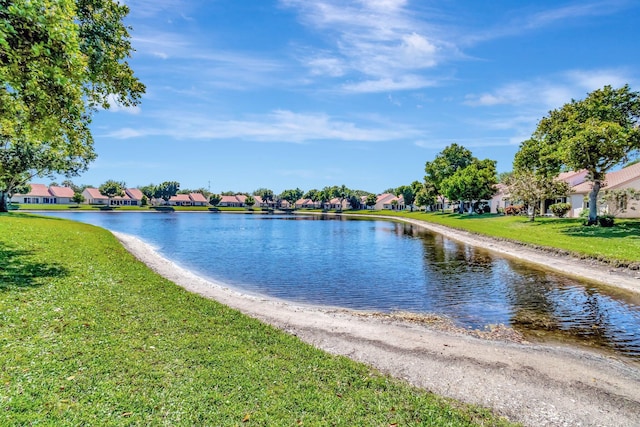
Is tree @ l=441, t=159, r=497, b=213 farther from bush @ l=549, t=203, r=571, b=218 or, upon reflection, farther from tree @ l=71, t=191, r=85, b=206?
tree @ l=71, t=191, r=85, b=206

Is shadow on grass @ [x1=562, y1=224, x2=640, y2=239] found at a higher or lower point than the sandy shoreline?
higher

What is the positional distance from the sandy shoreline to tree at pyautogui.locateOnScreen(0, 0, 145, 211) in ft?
28.5

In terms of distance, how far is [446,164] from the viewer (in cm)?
9519

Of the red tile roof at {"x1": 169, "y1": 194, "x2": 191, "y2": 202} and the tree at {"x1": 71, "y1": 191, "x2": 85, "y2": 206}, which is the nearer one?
the tree at {"x1": 71, "y1": 191, "x2": 85, "y2": 206}

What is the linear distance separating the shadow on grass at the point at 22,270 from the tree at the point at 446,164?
91.0 meters

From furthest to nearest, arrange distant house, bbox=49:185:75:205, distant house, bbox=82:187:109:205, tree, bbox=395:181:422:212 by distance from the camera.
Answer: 1. distant house, bbox=82:187:109:205
2. distant house, bbox=49:185:75:205
3. tree, bbox=395:181:422:212

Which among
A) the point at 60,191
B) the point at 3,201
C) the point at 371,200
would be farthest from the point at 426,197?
the point at 60,191

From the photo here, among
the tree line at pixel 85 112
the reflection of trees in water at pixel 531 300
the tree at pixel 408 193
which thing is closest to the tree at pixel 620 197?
the tree line at pixel 85 112

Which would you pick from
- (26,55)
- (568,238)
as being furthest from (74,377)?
(568,238)

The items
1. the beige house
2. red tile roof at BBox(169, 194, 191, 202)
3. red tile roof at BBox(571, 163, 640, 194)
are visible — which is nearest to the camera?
red tile roof at BBox(571, 163, 640, 194)

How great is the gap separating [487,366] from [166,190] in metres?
163

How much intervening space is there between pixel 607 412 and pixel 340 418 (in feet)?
16.2

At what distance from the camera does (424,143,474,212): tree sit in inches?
3760

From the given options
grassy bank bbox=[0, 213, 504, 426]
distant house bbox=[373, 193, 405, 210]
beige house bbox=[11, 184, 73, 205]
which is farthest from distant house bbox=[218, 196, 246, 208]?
grassy bank bbox=[0, 213, 504, 426]
